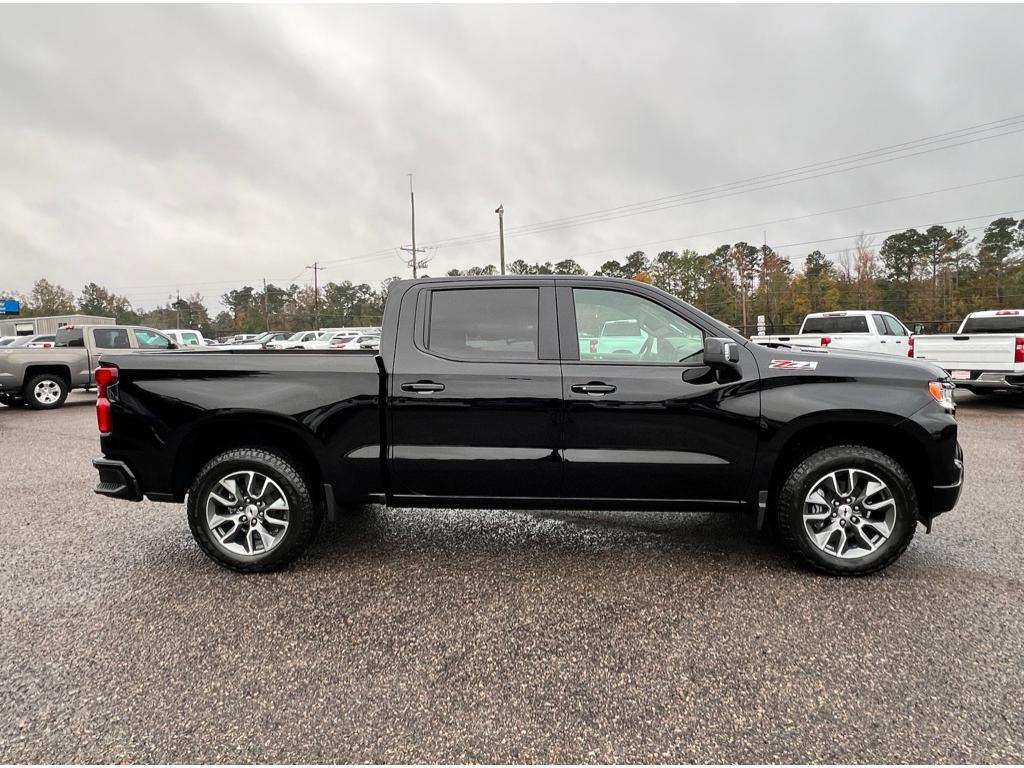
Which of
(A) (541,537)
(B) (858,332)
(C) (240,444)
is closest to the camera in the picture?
(C) (240,444)

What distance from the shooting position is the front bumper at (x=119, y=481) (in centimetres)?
355

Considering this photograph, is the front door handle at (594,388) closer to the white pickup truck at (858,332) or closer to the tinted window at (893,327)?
the white pickup truck at (858,332)

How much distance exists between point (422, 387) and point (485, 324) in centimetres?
56

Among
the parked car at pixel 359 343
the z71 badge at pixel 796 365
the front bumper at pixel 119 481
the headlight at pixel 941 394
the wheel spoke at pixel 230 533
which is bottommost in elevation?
the wheel spoke at pixel 230 533

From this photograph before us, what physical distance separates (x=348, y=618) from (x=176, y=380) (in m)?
1.85

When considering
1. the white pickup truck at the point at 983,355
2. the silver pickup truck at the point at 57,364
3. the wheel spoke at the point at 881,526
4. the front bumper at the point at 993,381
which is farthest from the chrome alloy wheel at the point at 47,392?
the front bumper at the point at 993,381

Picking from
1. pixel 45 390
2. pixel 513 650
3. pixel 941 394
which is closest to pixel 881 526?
pixel 941 394

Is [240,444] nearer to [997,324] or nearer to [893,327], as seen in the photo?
[997,324]

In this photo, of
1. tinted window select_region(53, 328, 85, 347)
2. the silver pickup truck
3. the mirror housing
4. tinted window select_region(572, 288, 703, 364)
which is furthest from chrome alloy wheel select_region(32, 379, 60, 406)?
the mirror housing

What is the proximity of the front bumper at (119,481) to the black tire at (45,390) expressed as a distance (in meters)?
11.1

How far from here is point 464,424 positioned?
3.41 metres

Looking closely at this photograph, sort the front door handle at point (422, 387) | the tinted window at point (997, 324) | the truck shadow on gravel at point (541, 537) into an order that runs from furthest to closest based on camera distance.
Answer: the tinted window at point (997, 324) < the truck shadow on gravel at point (541, 537) < the front door handle at point (422, 387)

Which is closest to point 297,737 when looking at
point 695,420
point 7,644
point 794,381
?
point 7,644

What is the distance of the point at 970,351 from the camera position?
9.54m
